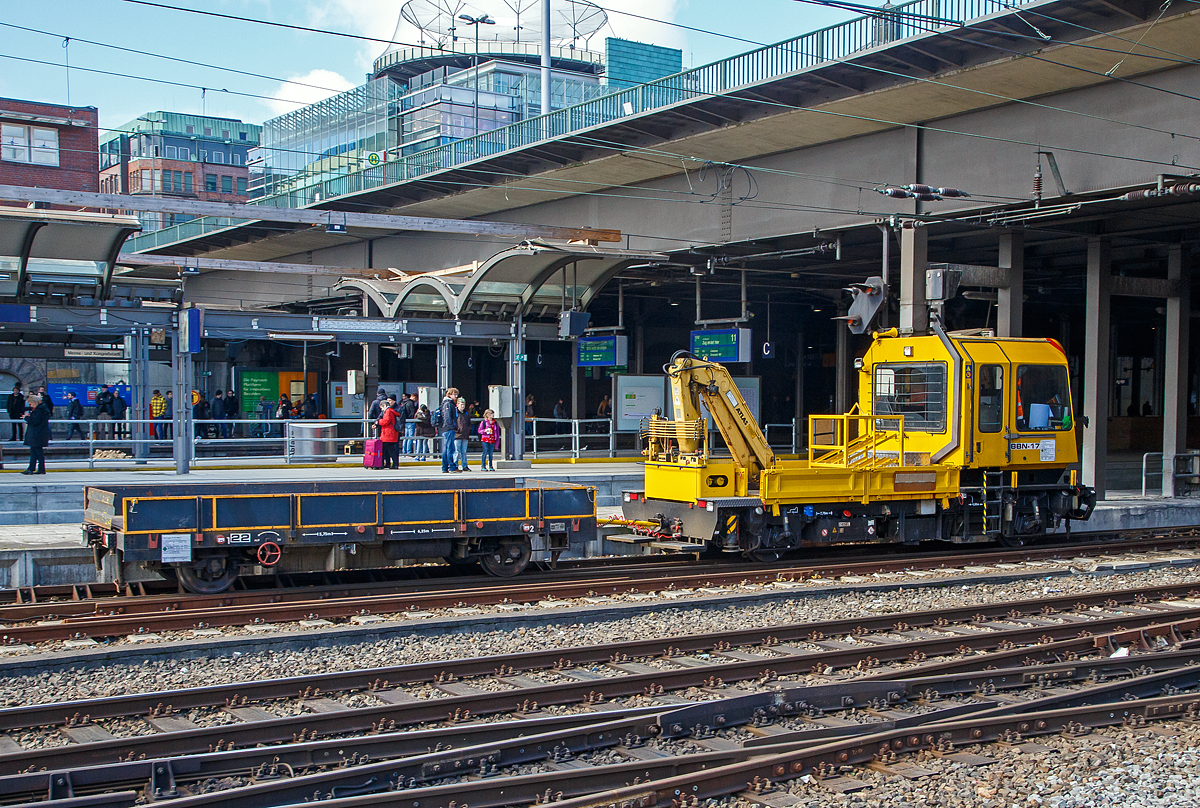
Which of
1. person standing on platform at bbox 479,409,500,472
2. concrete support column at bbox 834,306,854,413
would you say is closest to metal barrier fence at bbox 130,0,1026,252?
person standing on platform at bbox 479,409,500,472

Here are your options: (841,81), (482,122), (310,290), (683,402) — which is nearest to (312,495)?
(683,402)

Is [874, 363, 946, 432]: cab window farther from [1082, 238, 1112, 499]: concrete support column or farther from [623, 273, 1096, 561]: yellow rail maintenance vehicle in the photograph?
[1082, 238, 1112, 499]: concrete support column

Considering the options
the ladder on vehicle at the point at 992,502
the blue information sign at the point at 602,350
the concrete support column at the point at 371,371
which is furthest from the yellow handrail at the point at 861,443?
the concrete support column at the point at 371,371

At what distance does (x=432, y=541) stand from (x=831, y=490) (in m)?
5.45

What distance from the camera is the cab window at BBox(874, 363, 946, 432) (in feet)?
51.5

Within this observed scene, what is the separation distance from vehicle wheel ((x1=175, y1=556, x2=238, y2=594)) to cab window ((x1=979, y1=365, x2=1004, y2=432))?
34.2 ft

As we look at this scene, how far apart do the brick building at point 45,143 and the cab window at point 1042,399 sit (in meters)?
48.0

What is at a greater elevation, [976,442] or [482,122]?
[482,122]

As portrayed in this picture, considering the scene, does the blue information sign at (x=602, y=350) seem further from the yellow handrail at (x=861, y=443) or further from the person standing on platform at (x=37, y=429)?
the person standing on platform at (x=37, y=429)

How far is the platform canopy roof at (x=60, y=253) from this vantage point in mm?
17219

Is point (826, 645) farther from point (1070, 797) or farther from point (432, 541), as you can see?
point (432, 541)

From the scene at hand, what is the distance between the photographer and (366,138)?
62.8 meters

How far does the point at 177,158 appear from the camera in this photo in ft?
299

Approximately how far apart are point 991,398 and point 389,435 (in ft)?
36.1
